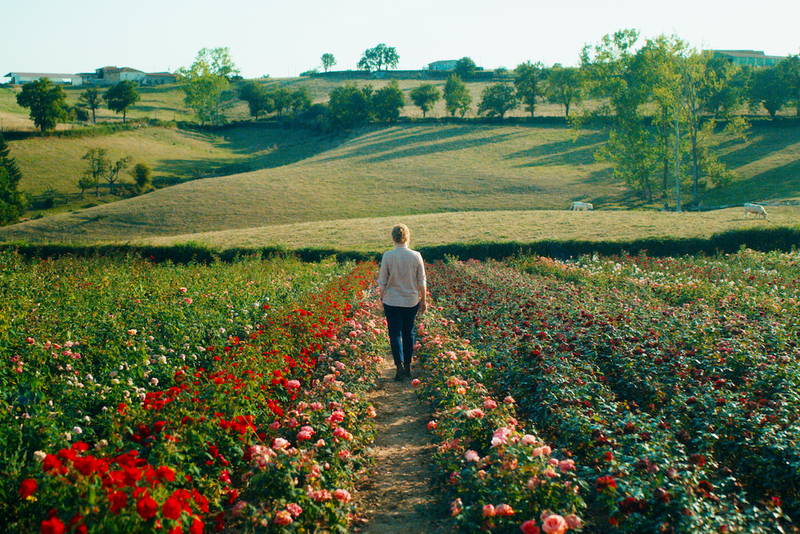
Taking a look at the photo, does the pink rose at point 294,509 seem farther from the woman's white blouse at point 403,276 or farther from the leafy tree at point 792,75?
the leafy tree at point 792,75

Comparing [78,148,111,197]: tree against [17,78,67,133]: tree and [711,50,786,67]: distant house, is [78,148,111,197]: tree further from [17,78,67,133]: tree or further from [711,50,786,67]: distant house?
[711,50,786,67]: distant house

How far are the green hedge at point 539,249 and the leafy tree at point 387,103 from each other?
209 ft

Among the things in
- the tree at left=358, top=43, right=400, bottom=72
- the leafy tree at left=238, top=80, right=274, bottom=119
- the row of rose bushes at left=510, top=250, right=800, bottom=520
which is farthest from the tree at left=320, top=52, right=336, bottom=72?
the row of rose bushes at left=510, top=250, right=800, bottom=520

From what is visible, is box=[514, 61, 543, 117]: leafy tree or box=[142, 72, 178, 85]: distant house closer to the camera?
box=[514, 61, 543, 117]: leafy tree

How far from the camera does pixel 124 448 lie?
5.09 metres

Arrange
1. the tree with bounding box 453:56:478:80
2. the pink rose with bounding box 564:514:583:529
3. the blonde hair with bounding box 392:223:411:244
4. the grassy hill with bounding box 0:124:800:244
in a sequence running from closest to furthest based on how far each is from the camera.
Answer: the pink rose with bounding box 564:514:583:529, the blonde hair with bounding box 392:223:411:244, the grassy hill with bounding box 0:124:800:244, the tree with bounding box 453:56:478:80

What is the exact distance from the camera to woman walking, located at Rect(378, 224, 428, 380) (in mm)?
9312

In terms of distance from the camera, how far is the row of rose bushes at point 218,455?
3613 mm

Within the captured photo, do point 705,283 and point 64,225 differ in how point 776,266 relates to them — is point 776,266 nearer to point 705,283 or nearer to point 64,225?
point 705,283

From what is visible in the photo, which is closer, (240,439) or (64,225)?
(240,439)

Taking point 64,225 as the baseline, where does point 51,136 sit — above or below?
above

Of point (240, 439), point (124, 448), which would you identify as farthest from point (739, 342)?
point (124, 448)

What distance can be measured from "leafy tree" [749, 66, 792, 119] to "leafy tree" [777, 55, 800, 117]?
26 cm

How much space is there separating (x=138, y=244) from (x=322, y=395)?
2453 cm
